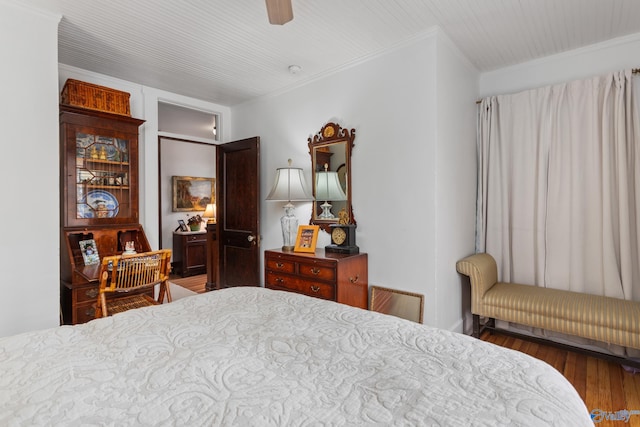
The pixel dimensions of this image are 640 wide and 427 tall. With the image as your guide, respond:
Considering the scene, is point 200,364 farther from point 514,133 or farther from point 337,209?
point 514,133

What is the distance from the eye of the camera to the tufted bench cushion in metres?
2.33

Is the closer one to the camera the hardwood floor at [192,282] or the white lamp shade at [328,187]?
the white lamp shade at [328,187]

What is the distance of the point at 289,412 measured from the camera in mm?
739

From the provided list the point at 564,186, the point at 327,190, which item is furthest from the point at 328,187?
the point at 564,186

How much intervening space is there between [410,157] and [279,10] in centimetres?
161

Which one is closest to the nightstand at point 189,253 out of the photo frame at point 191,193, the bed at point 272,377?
the photo frame at point 191,193

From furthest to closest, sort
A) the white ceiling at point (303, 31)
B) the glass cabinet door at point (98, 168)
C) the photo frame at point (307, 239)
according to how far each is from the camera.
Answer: the photo frame at point (307, 239) → the glass cabinet door at point (98, 168) → the white ceiling at point (303, 31)

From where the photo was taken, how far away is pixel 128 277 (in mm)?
2395

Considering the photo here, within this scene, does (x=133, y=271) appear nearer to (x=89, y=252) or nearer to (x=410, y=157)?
(x=89, y=252)

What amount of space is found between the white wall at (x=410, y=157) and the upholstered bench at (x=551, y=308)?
209 millimetres

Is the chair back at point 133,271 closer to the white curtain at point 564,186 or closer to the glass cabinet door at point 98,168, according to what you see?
the glass cabinet door at point 98,168

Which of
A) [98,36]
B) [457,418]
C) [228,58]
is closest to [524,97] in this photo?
[228,58]

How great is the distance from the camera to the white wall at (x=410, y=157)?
2660mm

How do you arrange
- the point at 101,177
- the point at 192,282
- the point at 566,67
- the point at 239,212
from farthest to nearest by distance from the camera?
1. the point at 192,282
2. the point at 239,212
3. the point at 101,177
4. the point at 566,67
